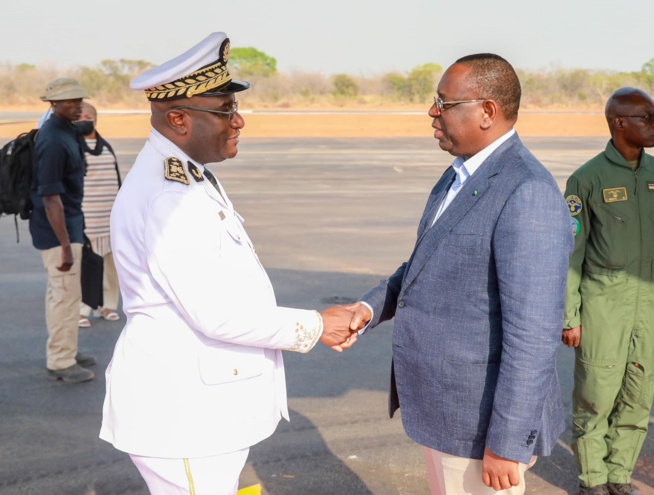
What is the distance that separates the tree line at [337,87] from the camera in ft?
206

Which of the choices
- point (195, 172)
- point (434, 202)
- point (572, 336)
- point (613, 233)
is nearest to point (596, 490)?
point (572, 336)

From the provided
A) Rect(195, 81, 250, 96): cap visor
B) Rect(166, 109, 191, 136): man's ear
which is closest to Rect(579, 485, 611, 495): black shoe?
Rect(195, 81, 250, 96): cap visor

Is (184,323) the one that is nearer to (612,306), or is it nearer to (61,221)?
(612,306)

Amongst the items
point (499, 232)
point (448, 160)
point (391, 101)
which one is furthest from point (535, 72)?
point (499, 232)

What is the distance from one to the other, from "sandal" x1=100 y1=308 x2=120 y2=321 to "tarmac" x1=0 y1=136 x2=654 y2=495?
0.07 meters

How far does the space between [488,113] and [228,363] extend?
1201 millimetres

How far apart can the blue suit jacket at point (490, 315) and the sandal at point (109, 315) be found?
5.44 meters

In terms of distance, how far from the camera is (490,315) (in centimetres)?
283

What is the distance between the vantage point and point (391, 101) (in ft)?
212

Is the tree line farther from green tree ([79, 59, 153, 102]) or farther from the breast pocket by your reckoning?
the breast pocket

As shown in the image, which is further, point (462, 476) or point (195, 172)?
point (462, 476)

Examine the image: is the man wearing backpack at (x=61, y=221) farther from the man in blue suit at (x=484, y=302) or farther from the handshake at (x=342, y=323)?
the man in blue suit at (x=484, y=302)

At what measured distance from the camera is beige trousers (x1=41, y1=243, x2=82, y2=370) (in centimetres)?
644

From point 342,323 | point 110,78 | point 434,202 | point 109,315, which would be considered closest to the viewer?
point 434,202
